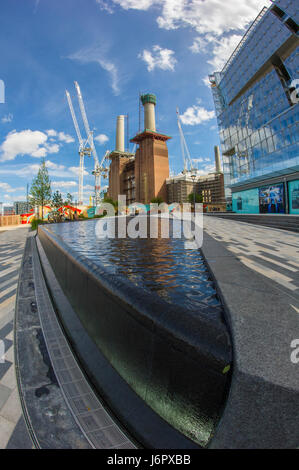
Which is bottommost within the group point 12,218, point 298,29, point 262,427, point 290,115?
point 262,427

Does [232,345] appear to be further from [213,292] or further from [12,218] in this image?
[12,218]

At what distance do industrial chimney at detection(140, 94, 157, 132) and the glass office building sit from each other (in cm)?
4353

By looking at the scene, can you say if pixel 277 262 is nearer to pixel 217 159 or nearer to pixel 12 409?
pixel 12 409

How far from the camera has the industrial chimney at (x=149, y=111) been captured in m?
77.4

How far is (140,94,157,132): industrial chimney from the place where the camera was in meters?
77.4

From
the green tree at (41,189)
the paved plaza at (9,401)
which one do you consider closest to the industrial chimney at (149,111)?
the green tree at (41,189)

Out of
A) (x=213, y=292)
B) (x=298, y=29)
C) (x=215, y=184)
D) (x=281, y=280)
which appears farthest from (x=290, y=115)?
(x=215, y=184)

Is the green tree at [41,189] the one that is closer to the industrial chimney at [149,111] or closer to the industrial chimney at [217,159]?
the industrial chimney at [149,111]

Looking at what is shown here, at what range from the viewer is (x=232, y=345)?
4.46ft

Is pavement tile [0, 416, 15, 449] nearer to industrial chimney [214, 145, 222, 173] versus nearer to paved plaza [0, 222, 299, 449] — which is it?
paved plaza [0, 222, 299, 449]

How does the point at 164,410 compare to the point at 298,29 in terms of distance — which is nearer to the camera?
the point at 164,410

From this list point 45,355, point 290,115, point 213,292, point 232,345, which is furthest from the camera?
point 290,115

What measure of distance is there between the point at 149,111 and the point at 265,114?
59525 millimetres
